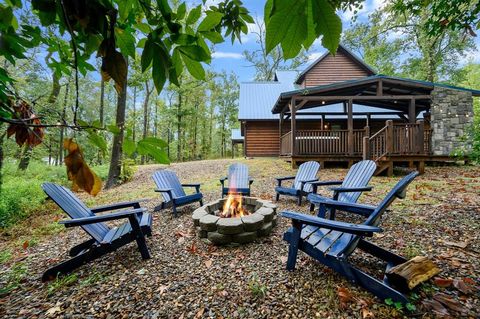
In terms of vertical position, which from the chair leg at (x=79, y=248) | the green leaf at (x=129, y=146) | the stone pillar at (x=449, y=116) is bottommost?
the chair leg at (x=79, y=248)

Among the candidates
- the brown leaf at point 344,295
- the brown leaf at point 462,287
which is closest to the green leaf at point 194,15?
the brown leaf at point 344,295

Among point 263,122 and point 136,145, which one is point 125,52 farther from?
point 263,122

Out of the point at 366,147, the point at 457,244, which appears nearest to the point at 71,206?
the point at 457,244

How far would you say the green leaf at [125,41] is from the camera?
86 centimetres

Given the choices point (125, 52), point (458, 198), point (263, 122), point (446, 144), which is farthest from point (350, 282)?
point (263, 122)

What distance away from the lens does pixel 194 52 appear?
808 millimetres

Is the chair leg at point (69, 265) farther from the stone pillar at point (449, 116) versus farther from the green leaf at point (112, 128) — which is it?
the stone pillar at point (449, 116)

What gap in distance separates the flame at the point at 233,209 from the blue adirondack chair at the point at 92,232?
4.29 ft

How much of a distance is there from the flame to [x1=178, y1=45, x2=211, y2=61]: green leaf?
10.6 feet

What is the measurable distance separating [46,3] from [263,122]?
571 inches

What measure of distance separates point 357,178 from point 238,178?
2658 millimetres

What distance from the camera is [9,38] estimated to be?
89cm

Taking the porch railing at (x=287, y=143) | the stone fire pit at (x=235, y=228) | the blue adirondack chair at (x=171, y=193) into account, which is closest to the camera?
the stone fire pit at (x=235, y=228)

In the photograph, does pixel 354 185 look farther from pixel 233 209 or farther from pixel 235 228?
pixel 235 228
